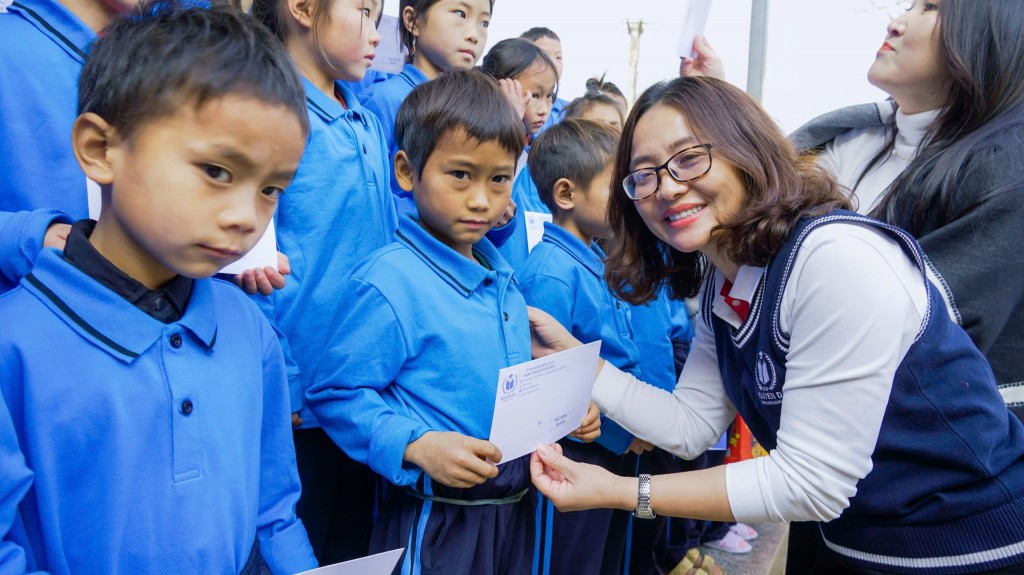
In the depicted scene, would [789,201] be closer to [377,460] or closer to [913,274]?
[913,274]

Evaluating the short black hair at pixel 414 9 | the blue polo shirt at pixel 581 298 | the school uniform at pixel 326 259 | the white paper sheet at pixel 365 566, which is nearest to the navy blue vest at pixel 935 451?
the blue polo shirt at pixel 581 298

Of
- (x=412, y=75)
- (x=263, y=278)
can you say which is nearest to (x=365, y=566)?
(x=263, y=278)

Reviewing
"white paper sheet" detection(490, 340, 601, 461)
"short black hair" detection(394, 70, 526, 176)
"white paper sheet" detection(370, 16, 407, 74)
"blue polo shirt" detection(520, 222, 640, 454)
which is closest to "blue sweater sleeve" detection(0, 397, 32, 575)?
"white paper sheet" detection(490, 340, 601, 461)

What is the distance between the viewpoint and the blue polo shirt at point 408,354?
137cm

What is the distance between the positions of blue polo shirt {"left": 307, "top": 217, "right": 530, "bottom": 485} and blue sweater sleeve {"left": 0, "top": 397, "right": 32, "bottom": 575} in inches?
23.9

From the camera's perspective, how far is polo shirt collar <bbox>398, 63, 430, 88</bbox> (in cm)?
244

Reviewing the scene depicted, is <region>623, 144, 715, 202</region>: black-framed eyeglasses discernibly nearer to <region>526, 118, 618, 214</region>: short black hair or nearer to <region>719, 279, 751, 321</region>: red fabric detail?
<region>719, 279, 751, 321</region>: red fabric detail

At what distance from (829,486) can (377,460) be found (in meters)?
0.81

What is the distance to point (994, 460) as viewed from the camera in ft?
4.41

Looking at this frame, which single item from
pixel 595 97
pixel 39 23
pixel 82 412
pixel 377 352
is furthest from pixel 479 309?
pixel 595 97

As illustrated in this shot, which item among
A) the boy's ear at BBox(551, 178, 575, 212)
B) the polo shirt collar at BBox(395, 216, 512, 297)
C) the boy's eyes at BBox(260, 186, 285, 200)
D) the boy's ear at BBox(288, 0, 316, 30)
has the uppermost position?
the boy's ear at BBox(288, 0, 316, 30)

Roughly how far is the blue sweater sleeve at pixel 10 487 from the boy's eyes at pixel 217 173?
0.34m

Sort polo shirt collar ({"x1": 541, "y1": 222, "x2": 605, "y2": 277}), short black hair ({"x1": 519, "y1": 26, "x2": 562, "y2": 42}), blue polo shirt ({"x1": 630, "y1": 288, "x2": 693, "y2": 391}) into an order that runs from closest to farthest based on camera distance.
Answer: polo shirt collar ({"x1": 541, "y1": 222, "x2": 605, "y2": 277})
blue polo shirt ({"x1": 630, "y1": 288, "x2": 693, "y2": 391})
short black hair ({"x1": 519, "y1": 26, "x2": 562, "y2": 42})

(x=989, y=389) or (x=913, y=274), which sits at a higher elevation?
(x=913, y=274)
